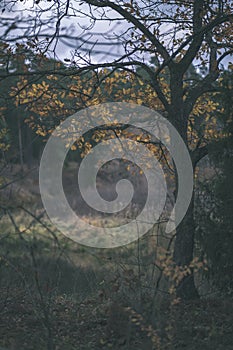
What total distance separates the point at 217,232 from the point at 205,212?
55 centimetres

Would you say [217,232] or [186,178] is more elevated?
[186,178]

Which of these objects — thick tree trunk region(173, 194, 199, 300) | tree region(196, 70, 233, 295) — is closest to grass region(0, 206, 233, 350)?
thick tree trunk region(173, 194, 199, 300)

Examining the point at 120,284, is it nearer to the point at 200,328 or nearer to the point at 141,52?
the point at 200,328

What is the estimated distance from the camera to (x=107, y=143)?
430 inches

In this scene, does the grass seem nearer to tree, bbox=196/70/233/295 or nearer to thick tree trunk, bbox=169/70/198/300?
thick tree trunk, bbox=169/70/198/300

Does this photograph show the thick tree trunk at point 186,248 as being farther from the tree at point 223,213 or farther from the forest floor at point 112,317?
the tree at point 223,213

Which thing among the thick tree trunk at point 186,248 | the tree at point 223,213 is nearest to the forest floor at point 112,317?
the thick tree trunk at point 186,248

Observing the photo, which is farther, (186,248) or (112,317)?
(186,248)

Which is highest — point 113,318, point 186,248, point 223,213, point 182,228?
point 223,213

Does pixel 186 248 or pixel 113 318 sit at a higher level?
pixel 186 248

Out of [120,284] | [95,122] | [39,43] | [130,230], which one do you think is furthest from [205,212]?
[130,230]

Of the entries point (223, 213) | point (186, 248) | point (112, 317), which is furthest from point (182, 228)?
point (112, 317)

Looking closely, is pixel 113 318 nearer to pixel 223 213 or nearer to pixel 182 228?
pixel 223 213

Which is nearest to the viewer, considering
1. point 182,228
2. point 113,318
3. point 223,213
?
point 113,318
